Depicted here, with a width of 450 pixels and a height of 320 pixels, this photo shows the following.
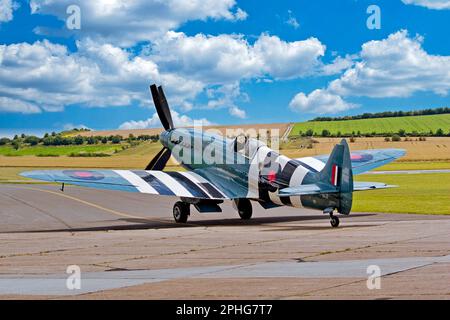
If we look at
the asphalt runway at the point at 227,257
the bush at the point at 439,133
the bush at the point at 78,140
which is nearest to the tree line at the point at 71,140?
the bush at the point at 78,140

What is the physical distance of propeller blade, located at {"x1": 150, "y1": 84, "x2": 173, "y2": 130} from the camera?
31656 millimetres

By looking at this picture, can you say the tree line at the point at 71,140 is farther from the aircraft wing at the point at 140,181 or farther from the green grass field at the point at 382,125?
the aircraft wing at the point at 140,181

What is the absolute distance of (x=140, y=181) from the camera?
76.4ft

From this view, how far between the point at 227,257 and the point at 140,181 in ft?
33.3

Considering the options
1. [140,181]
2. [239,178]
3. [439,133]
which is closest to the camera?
[140,181]

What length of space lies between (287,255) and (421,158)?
247ft

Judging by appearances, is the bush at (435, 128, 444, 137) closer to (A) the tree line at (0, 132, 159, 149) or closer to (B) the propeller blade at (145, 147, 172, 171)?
(A) the tree line at (0, 132, 159, 149)

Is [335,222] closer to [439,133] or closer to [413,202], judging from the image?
[413,202]

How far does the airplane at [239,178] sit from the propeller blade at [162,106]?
149 inches

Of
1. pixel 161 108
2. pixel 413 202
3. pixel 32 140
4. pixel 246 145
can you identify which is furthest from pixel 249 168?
pixel 32 140

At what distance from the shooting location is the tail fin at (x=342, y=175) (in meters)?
19.7

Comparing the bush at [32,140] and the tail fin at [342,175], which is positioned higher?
the bush at [32,140]

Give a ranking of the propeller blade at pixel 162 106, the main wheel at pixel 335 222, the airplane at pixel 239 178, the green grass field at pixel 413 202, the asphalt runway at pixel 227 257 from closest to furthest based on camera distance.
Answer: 1. the asphalt runway at pixel 227 257
2. the airplane at pixel 239 178
3. the main wheel at pixel 335 222
4. the green grass field at pixel 413 202
5. the propeller blade at pixel 162 106

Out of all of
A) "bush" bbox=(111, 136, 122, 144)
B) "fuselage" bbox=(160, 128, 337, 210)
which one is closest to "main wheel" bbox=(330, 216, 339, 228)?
"fuselage" bbox=(160, 128, 337, 210)
